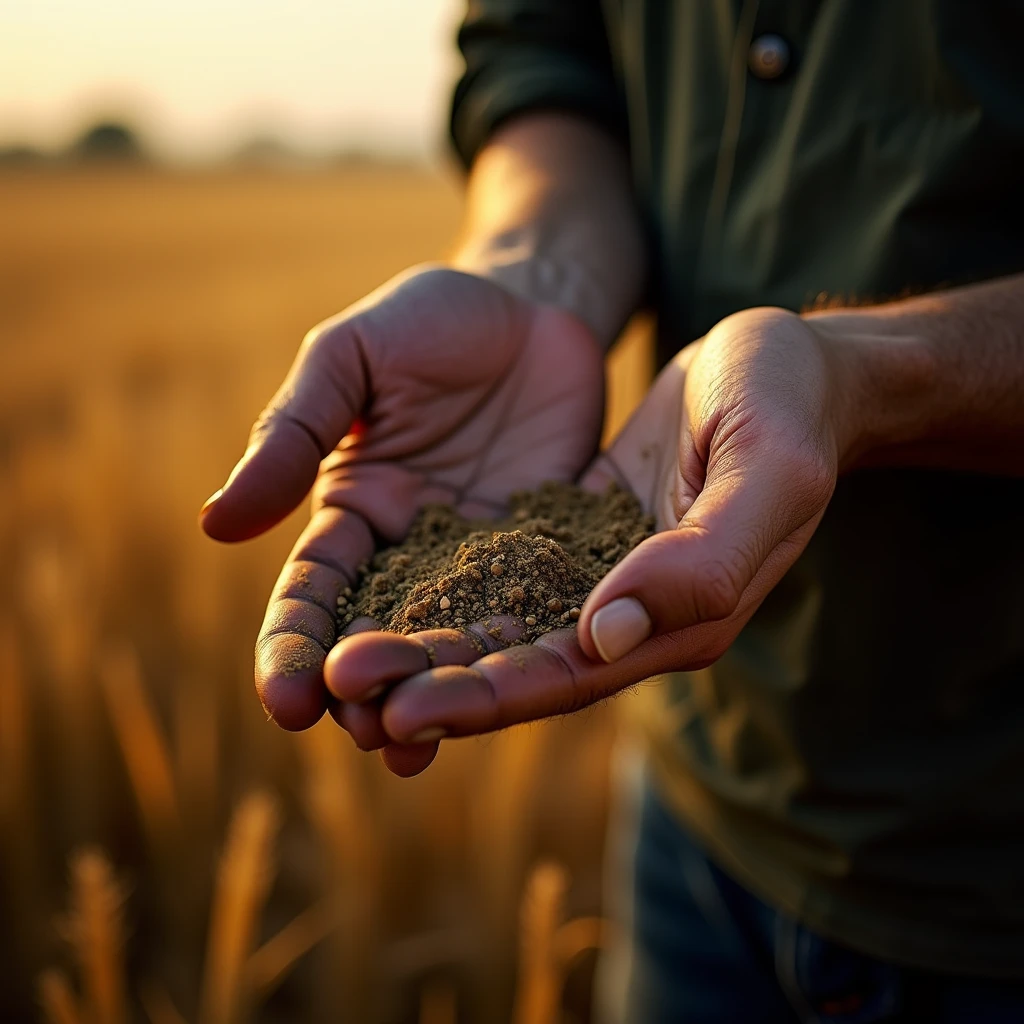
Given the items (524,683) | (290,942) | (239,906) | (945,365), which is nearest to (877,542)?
(945,365)

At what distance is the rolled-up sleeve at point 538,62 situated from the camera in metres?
1.28

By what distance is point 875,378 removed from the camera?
0.81 metres

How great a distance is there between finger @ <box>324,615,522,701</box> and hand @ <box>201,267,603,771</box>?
3 cm

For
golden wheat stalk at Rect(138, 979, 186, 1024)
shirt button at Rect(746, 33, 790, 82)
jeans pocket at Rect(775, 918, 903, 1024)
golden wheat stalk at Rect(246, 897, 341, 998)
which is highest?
shirt button at Rect(746, 33, 790, 82)

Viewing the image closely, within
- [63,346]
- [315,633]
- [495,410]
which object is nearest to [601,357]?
[495,410]

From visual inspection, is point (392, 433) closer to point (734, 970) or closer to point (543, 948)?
point (543, 948)

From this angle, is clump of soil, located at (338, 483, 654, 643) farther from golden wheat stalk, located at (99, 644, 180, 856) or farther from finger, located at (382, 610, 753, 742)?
golden wheat stalk, located at (99, 644, 180, 856)

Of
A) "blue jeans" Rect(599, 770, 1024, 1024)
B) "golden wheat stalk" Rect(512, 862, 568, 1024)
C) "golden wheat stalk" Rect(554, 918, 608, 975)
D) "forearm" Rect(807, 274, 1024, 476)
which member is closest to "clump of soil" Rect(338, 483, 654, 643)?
"forearm" Rect(807, 274, 1024, 476)

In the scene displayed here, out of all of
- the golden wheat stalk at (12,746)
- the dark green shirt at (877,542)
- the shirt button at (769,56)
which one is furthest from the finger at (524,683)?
the golden wheat stalk at (12,746)

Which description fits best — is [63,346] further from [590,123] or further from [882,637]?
[882,637]

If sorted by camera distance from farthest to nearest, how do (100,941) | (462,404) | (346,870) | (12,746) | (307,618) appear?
(12,746), (346,870), (462,404), (100,941), (307,618)

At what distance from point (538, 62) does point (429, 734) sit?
1001 millimetres

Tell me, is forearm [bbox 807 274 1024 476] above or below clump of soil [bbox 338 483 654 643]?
above

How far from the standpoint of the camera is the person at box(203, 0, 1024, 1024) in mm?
681
